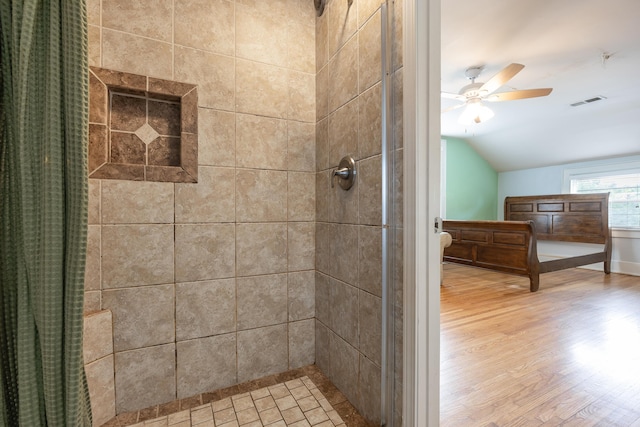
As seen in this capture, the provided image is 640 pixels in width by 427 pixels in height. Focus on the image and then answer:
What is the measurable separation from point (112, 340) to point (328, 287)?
3.52 feet

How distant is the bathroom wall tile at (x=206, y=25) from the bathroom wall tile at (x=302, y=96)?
0.38m

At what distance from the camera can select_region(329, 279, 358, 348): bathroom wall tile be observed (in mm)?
1304

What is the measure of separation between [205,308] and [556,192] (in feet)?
22.1

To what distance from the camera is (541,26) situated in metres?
2.24

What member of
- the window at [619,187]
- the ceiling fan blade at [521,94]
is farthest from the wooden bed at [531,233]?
the ceiling fan blade at [521,94]

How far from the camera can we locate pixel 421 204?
96 cm

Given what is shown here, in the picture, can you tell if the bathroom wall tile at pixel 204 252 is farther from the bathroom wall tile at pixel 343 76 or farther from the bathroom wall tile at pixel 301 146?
the bathroom wall tile at pixel 343 76

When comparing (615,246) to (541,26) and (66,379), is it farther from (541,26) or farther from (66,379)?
(66,379)

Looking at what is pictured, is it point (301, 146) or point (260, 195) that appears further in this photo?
point (301, 146)

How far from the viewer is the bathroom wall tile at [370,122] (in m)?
1.14

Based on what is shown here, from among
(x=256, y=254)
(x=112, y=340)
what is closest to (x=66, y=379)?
(x=112, y=340)

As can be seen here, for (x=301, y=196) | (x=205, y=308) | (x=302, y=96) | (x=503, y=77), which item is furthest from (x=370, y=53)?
(x=503, y=77)

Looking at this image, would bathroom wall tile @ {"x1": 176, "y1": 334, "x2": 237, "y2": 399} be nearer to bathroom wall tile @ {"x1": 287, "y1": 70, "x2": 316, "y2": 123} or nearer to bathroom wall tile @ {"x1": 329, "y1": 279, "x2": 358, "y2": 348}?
bathroom wall tile @ {"x1": 329, "y1": 279, "x2": 358, "y2": 348}

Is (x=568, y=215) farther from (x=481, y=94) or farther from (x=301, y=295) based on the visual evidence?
(x=301, y=295)
